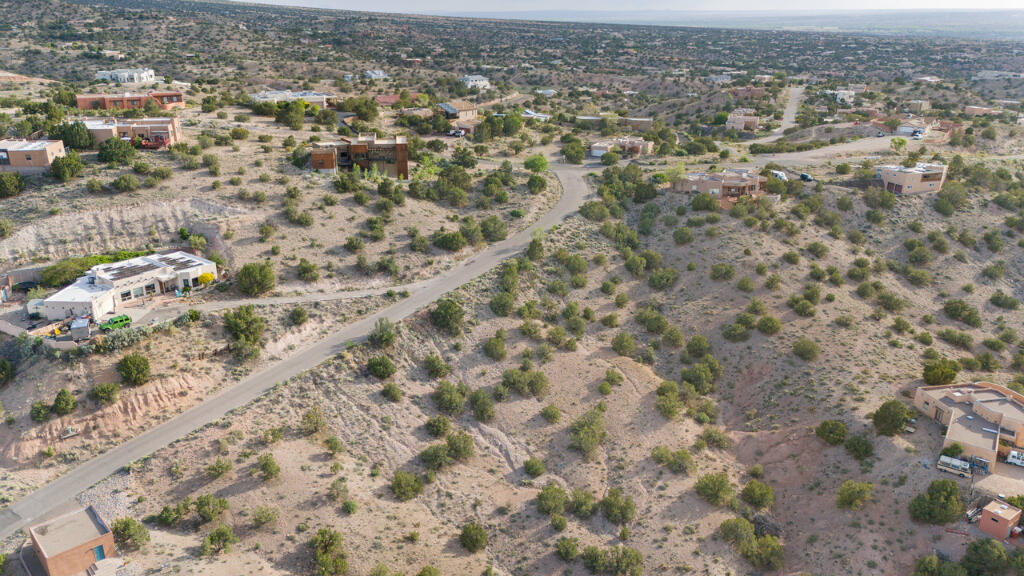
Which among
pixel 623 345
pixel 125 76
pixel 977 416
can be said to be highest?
pixel 125 76

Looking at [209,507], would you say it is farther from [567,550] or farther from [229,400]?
[567,550]

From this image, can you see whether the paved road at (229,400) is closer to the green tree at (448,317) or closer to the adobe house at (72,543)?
the green tree at (448,317)

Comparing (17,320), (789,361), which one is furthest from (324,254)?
(789,361)

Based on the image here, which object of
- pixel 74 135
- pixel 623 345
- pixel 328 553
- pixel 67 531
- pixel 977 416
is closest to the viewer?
pixel 67 531

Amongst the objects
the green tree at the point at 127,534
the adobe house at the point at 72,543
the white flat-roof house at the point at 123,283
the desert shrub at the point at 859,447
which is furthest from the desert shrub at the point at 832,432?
the white flat-roof house at the point at 123,283

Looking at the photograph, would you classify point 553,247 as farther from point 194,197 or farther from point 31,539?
point 31,539

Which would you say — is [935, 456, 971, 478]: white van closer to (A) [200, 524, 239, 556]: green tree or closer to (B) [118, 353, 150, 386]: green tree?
Result: (A) [200, 524, 239, 556]: green tree

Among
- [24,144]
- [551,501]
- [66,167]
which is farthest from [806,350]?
[24,144]

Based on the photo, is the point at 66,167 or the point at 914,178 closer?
the point at 66,167
